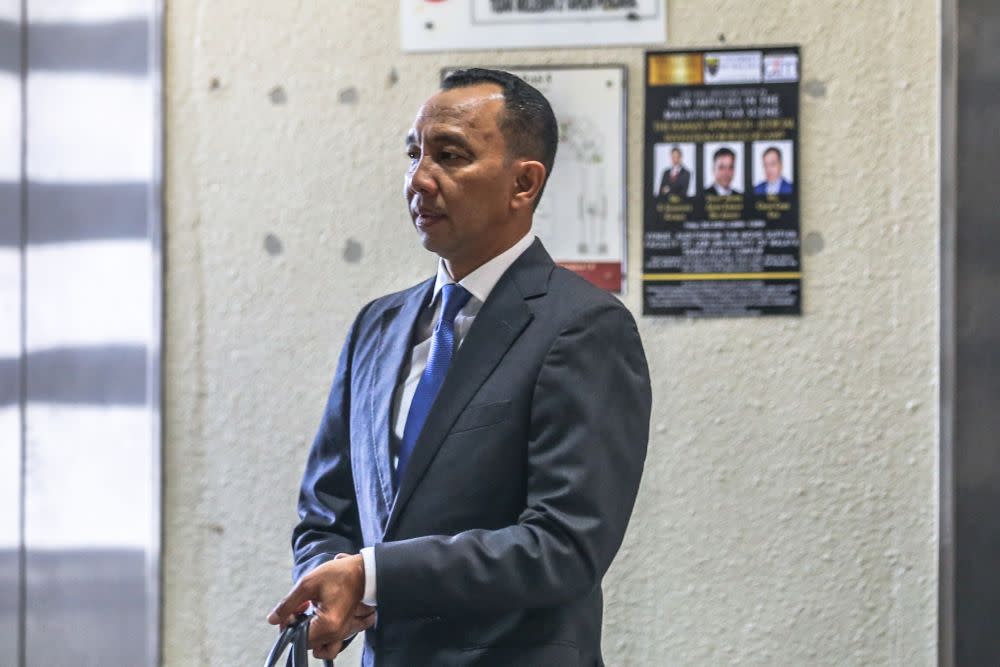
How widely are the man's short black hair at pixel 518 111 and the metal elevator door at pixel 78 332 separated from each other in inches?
39.8

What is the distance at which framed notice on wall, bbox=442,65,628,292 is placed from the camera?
2027 mm

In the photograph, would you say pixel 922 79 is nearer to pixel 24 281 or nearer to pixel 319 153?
pixel 319 153

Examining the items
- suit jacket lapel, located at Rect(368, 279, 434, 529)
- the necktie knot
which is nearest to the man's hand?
suit jacket lapel, located at Rect(368, 279, 434, 529)

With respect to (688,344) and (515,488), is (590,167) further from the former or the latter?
(515,488)

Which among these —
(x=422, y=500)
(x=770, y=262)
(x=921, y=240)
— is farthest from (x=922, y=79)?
(x=422, y=500)

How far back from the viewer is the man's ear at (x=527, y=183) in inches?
54.2

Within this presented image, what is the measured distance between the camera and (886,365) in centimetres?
198

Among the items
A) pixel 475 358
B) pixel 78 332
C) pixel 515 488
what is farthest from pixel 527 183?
pixel 78 332

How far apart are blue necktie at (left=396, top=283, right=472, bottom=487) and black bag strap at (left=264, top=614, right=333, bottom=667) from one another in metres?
0.22

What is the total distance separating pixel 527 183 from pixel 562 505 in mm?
408

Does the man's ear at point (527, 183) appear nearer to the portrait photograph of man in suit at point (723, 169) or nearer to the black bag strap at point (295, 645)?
the black bag strap at point (295, 645)

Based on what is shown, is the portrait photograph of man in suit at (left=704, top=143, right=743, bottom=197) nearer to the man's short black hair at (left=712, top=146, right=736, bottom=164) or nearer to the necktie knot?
the man's short black hair at (left=712, top=146, right=736, bottom=164)

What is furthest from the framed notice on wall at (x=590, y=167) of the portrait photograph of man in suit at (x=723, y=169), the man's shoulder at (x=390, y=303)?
the man's shoulder at (x=390, y=303)

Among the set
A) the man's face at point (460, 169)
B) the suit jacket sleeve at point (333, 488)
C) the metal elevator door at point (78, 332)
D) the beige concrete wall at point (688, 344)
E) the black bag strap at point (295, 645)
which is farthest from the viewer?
the metal elevator door at point (78, 332)
